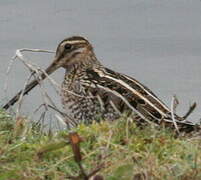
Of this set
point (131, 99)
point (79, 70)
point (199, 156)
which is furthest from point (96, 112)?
point (199, 156)

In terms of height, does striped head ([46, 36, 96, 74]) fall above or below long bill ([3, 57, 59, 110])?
above

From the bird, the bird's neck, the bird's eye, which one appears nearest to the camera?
the bird

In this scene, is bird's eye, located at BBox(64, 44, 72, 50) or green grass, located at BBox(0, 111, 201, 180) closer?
green grass, located at BBox(0, 111, 201, 180)

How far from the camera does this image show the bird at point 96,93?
7102 millimetres

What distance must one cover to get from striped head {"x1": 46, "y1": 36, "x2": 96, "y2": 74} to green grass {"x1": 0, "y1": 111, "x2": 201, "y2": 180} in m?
2.35

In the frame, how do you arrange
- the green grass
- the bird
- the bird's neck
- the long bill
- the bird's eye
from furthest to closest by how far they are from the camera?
the bird's eye < the bird's neck < the bird < the long bill < the green grass

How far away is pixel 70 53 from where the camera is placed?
8227mm

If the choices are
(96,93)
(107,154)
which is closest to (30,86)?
(96,93)

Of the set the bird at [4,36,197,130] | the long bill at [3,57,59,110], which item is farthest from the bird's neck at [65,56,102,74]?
the long bill at [3,57,59,110]

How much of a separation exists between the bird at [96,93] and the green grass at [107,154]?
3.55 feet

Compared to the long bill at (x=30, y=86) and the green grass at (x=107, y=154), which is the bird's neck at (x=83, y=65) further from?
the green grass at (x=107, y=154)

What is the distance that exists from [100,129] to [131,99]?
177 cm

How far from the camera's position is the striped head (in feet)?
26.9

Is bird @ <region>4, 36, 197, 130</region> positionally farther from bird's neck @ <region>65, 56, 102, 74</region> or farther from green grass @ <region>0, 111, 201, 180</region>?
green grass @ <region>0, 111, 201, 180</region>
